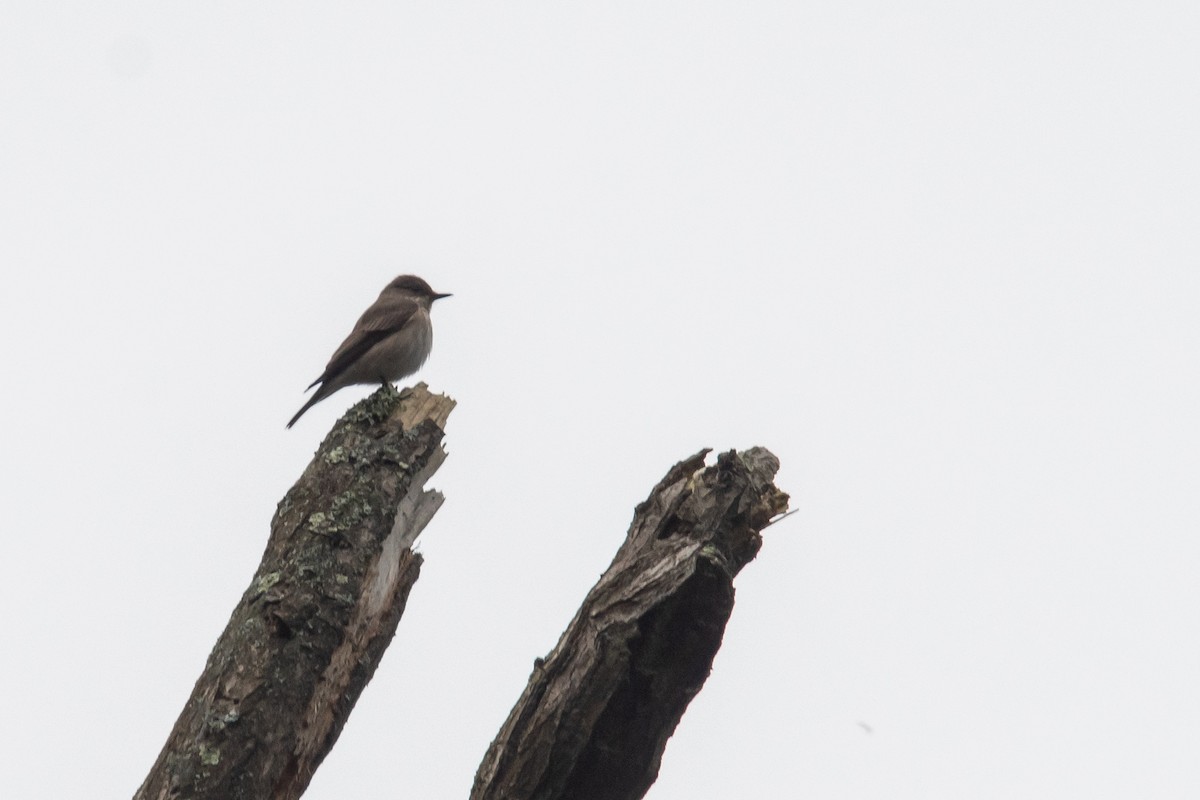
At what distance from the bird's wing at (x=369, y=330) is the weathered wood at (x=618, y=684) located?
6.11 m

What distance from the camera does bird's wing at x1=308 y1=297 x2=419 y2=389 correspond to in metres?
10.5

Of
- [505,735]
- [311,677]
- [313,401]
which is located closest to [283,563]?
[311,677]

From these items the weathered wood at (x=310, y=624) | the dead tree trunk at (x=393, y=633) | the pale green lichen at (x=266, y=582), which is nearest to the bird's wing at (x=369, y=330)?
the weathered wood at (x=310, y=624)

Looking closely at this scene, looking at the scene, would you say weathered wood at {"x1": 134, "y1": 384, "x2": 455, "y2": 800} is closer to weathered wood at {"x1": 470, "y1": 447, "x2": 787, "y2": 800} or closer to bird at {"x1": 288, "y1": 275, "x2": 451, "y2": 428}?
weathered wood at {"x1": 470, "y1": 447, "x2": 787, "y2": 800}

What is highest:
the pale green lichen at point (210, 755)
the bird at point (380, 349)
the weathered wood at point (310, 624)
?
the bird at point (380, 349)

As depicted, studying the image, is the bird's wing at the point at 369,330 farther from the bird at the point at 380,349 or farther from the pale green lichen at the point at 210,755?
the pale green lichen at the point at 210,755

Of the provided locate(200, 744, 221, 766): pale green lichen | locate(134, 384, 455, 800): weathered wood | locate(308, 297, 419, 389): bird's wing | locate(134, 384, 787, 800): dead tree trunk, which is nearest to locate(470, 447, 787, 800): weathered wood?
locate(134, 384, 787, 800): dead tree trunk

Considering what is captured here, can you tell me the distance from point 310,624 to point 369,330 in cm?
559

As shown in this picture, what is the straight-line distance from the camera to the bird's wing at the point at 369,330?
10.5 metres

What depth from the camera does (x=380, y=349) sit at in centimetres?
1066

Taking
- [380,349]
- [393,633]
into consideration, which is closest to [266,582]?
[393,633]

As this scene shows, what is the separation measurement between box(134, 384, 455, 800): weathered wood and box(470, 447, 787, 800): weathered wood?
89 cm

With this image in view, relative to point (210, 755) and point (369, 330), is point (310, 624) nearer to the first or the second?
point (210, 755)

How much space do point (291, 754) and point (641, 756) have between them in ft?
4.78
